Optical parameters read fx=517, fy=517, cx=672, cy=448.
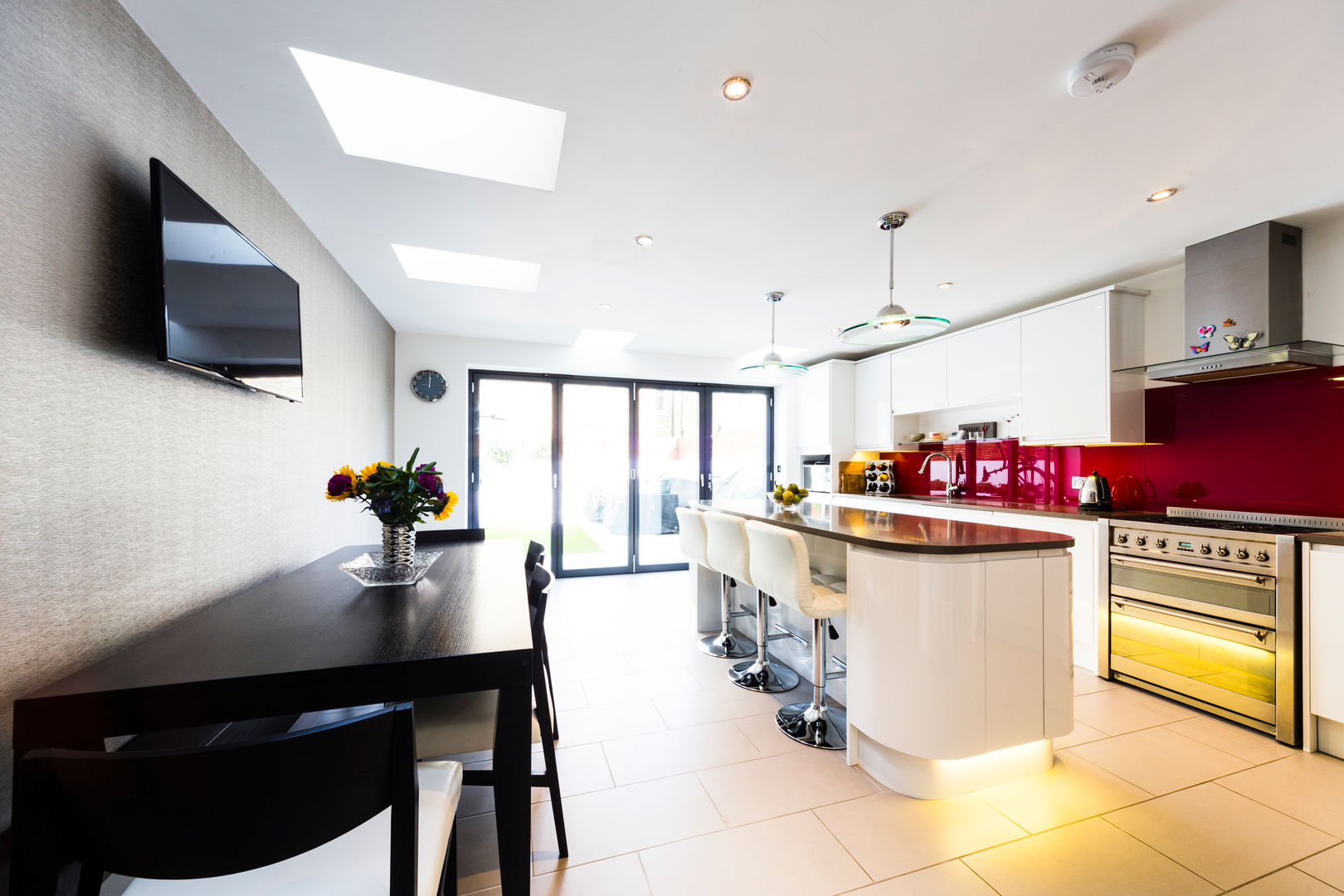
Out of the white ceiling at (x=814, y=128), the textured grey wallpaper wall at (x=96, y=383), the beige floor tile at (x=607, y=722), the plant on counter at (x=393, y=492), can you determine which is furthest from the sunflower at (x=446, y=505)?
the white ceiling at (x=814, y=128)

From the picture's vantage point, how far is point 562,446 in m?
5.50

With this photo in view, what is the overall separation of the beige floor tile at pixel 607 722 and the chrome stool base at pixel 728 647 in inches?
30.6

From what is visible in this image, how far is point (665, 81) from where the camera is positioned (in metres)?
1.65

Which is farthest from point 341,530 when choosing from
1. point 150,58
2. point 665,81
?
point 665,81

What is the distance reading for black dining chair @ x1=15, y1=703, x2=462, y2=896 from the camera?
0.62 m

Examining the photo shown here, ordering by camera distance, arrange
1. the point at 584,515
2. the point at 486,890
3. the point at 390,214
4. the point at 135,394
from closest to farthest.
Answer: the point at 135,394, the point at 486,890, the point at 390,214, the point at 584,515

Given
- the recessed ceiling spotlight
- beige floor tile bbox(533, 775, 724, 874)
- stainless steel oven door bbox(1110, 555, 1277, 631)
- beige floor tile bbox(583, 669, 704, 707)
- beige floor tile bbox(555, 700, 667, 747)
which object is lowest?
beige floor tile bbox(583, 669, 704, 707)

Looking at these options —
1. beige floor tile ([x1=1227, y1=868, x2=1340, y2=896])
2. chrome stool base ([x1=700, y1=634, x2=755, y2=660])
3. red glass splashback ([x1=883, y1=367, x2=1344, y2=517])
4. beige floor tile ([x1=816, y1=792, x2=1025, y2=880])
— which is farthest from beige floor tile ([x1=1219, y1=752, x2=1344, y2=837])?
→ chrome stool base ([x1=700, y1=634, x2=755, y2=660])

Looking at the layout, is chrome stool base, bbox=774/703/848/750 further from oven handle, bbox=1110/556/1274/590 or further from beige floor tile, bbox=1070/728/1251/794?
oven handle, bbox=1110/556/1274/590

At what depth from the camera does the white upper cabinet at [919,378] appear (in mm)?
4609

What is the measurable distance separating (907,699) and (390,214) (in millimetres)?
Answer: 3137

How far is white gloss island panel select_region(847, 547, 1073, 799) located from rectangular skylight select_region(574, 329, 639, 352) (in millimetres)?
3578

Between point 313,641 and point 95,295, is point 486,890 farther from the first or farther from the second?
point 95,295

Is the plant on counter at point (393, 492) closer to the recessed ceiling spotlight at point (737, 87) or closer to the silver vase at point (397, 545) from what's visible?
the silver vase at point (397, 545)
